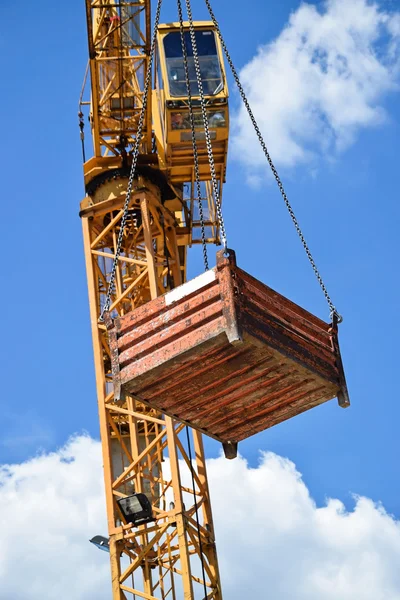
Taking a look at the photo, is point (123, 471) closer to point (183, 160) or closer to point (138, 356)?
point (183, 160)

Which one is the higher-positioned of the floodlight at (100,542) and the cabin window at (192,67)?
the cabin window at (192,67)

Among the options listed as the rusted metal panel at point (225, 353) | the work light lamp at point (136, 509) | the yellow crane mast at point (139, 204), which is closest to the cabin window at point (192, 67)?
the yellow crane mast at point (139, 204)

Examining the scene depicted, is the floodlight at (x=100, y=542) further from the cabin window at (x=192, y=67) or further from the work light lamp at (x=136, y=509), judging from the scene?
the cabin window at (x=192, y=67)

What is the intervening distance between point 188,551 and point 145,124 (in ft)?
31.3

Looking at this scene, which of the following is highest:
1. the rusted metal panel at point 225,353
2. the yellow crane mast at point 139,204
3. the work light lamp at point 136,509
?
the yellow crane mast at point 139,204

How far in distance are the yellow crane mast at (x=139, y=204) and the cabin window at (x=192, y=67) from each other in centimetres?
2

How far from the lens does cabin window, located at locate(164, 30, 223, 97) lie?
25.9 meters

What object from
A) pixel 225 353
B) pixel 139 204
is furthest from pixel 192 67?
pixel 225 353

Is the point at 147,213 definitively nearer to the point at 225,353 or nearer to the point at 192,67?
the point at 192,67

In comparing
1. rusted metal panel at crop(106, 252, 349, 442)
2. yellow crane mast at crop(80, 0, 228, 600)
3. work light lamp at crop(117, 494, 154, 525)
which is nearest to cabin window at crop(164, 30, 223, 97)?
yellow crane mast at crop(80, 0, 228, 600)

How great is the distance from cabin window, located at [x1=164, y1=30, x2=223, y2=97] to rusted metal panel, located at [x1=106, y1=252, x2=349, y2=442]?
10001 millimetres

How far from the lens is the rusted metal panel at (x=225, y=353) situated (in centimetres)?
1559

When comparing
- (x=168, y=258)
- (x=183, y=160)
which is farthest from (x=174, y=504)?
(x=183, y=160)

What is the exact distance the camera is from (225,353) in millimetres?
15836
